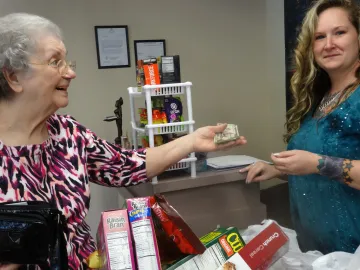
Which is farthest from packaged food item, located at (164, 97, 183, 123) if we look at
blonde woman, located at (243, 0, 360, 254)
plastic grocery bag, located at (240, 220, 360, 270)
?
plastic grocery bag, located at (240, 220, 360, 270)

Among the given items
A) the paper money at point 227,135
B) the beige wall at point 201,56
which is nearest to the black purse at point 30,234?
the paper money at point 227,135

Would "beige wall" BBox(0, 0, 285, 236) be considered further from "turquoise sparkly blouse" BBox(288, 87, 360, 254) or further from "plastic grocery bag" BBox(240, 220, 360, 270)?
"plastic grocery bag" BBox(240, 220, 360, 270)

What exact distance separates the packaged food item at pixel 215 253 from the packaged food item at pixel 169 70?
823mm

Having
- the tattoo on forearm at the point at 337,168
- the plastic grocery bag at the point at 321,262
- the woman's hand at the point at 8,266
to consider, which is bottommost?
the plastic grocery bag at the point at 321,262

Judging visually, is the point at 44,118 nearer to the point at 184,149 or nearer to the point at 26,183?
the point at 26,183

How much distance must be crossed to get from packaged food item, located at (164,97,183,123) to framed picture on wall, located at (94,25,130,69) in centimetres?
86

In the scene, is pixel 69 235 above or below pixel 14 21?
below

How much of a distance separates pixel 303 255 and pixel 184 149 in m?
0.53

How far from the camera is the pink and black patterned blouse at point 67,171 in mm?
979

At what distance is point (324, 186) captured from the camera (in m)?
1.20

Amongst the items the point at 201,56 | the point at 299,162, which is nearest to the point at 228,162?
the point at 299,162

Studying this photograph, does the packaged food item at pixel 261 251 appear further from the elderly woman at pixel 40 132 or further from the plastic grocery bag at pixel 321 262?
the elderly woman at pixel 40 132

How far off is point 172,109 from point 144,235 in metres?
0.81

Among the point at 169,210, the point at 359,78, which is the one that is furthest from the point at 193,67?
the point at 169,210
